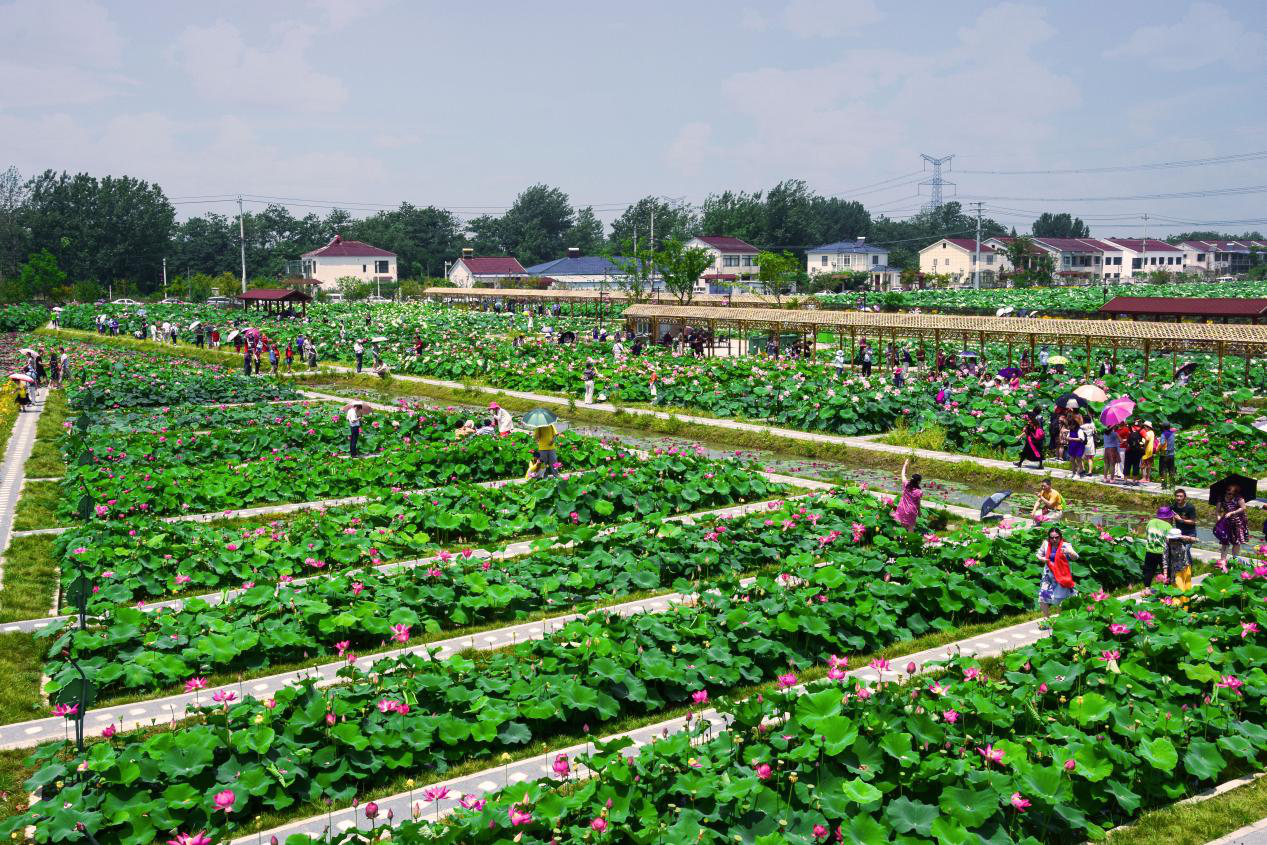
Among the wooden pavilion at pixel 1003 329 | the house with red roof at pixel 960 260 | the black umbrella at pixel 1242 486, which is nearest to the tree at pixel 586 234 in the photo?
the house with red roof at pixel 960 260

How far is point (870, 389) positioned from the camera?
27.5 metres

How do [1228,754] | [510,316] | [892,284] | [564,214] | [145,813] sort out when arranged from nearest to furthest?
[145,813] → [1228,754] → [510,316] → [892,284] → [564,214]

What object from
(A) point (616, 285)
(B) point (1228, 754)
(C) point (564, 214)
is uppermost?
(C) point (564, 214)

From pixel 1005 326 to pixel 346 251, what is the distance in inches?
3247

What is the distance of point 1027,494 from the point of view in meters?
19.9

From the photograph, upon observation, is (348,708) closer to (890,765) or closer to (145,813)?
(145,813)

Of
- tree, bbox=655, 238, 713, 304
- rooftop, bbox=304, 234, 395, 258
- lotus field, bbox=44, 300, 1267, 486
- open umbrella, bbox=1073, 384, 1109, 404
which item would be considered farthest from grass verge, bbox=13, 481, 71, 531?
rooftop, bbox=304, 234, 395, 258


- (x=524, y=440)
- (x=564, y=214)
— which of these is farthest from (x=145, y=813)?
(x=564, y=214)

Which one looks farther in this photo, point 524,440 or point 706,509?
point 524,440

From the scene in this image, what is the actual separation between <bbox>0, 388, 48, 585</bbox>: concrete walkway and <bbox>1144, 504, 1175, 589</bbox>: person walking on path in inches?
579

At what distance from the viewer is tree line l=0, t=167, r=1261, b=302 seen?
98.8 m

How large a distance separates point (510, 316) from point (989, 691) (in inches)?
2302

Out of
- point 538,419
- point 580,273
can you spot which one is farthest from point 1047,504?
point 580,273

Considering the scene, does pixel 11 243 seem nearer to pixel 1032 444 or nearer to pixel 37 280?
pixel 37 280
